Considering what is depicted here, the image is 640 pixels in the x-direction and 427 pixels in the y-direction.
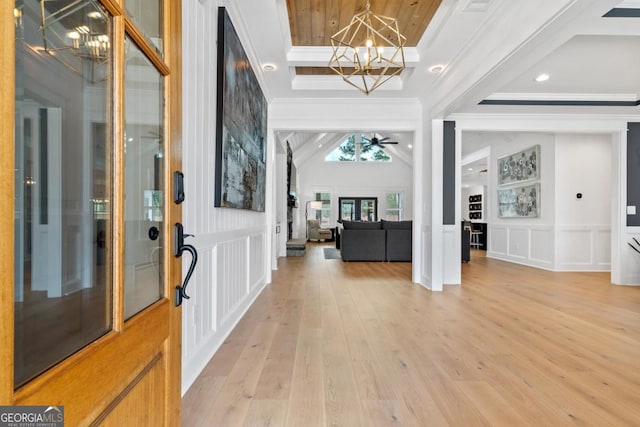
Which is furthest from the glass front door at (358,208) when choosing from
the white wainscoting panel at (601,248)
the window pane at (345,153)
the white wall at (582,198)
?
the white wainscoting panel at (601,248)

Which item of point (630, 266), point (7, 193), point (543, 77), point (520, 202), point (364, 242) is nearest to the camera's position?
point (7, 193)

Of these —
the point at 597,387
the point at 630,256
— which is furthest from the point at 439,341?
the point at 630,256

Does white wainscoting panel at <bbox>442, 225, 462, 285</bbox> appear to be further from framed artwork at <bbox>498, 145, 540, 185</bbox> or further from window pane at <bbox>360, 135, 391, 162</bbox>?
window pane at <bbox>360, 135, 391, 162</bbox>

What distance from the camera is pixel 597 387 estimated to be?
67.1 inches

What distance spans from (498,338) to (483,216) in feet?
34.7

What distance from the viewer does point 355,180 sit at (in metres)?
12.9

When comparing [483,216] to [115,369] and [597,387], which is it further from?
[115,369]

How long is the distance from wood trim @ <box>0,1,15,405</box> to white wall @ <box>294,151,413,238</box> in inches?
480

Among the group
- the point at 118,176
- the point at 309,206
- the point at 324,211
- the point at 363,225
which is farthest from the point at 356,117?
the point at 324,211

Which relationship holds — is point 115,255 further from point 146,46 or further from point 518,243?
point 518,243

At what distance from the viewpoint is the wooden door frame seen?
416 millimetres

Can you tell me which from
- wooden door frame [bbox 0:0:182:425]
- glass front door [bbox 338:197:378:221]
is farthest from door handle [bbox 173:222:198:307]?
glass front door [bbox 338:197:378:221]

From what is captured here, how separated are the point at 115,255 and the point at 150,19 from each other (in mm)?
669

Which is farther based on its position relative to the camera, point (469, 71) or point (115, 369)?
point (469, 71)
